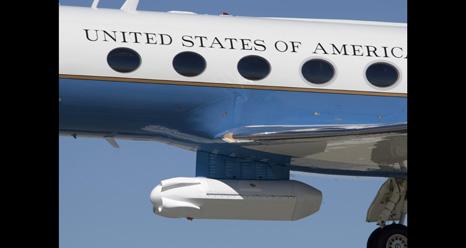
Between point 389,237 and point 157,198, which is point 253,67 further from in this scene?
point 389,237

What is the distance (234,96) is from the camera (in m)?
17.0

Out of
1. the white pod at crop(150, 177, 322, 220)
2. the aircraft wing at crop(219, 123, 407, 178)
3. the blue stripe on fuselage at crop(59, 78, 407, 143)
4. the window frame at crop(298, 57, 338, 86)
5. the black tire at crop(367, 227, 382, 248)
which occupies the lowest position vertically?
the black tire at crop(367, 227, 382, 248)

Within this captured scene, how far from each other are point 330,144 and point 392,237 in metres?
3.18

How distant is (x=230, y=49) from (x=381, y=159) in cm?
353

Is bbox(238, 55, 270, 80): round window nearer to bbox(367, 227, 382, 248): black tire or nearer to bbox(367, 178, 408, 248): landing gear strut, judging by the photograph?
bbox(367, 178, 408, 248): landing gear strut

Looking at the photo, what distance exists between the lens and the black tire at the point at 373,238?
61.9ft

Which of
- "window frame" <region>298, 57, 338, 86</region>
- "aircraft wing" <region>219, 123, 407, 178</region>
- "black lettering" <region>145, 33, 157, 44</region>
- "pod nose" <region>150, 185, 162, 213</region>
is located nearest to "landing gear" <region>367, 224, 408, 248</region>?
"aircraft wing" <region>219, 123, 407, 178</region>

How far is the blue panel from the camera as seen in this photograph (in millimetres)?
17578

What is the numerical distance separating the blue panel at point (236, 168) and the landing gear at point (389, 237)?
8.25 feet

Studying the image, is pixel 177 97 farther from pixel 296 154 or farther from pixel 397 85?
pixel 397 85

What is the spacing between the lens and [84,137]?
58.6 ft

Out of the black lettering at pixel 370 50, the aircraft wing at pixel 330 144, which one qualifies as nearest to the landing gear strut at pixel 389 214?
the aircraft wing at pixel 330 144

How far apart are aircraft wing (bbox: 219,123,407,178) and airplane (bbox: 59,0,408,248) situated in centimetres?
3
